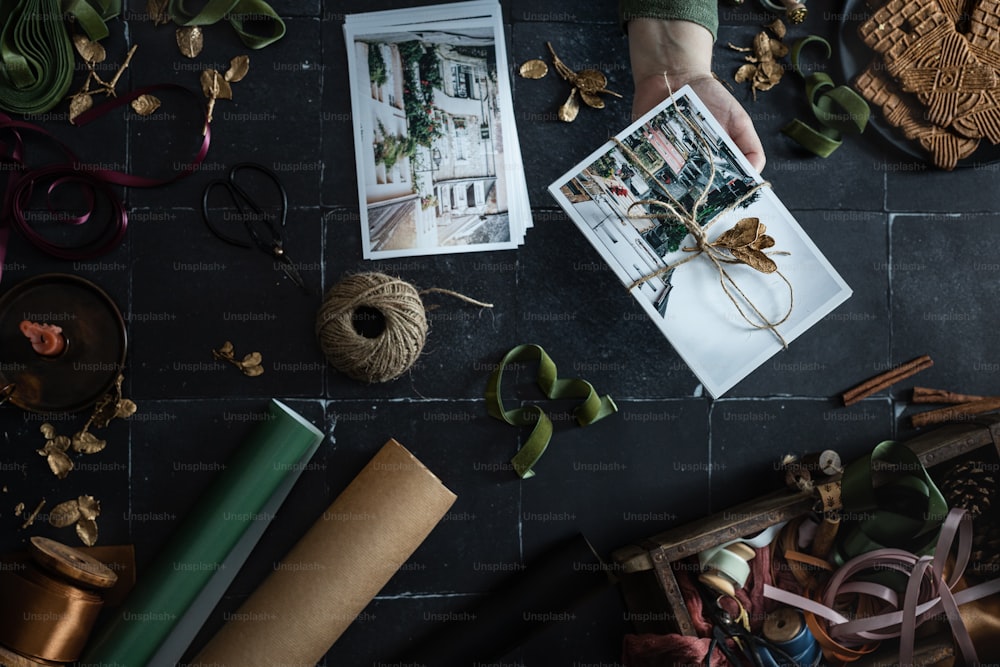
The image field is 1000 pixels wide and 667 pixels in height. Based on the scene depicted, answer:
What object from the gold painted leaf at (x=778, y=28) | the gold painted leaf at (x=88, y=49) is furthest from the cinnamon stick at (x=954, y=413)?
the gold painted leaf at (x=88, y=49)

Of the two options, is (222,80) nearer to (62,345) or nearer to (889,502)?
(62,345)

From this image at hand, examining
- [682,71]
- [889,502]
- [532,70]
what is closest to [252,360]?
[532,70]

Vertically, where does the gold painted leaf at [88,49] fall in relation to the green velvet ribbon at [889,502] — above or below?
above

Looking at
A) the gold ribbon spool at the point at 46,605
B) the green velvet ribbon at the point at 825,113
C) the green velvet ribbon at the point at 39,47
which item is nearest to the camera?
the gold ribbon spool at the point at 46,605

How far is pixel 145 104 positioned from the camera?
159 centimetres

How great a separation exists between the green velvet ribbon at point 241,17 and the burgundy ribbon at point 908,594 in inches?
65.9

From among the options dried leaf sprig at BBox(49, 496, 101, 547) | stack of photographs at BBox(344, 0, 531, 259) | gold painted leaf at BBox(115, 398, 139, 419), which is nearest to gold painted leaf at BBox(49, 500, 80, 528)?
dried leaf sprig at BBox(49, 496, 101, 547)

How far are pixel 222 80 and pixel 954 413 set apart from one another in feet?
6.28

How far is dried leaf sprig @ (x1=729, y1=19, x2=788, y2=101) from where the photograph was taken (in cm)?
167

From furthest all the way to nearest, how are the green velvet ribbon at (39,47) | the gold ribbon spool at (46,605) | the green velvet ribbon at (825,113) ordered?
1. the green velvet ribbon at (825,113)
2. the green velvet ribbon at (39,47)
3. the gold ribbon spool at (46,605)

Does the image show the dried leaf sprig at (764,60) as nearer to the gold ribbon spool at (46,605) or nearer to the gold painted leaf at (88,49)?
the gold painted leaf at (88,49)

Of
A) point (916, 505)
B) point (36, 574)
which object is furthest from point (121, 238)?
point (916, 505)

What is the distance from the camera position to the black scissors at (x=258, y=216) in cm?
159

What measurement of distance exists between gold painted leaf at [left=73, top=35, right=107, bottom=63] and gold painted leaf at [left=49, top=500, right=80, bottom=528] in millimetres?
1007
